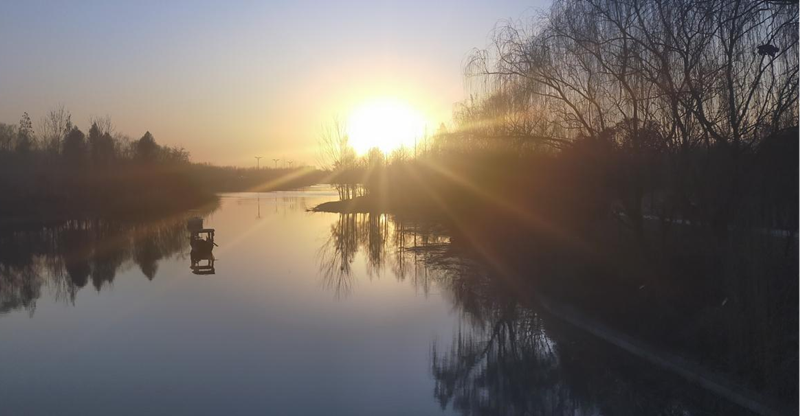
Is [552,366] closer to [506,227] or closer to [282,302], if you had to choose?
[282,302]

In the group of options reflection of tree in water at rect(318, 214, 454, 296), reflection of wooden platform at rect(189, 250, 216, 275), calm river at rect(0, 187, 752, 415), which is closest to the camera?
calm river at rect(0, 187, 752, 415)

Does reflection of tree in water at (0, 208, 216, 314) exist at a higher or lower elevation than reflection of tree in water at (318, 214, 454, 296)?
higher

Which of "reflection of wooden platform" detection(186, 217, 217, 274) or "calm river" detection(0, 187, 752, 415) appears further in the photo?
"reflection of wooden platform" detection(186, 217, 217, 274)

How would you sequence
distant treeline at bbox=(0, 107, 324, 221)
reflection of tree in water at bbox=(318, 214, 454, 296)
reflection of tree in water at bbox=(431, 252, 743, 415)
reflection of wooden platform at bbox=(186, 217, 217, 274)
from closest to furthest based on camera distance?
reflection of tree in water at bbox=(431, 252, 743, 415) < reflection of tree in water at bbox=(318, 214, 454, 296) < reflection of wooden platform at bbox=(186, 217, 217, 274) < distant treeline at bbox=(0, 107, 324, 221)

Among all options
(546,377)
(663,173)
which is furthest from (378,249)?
(546,377)

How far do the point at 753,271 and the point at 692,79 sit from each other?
6.63 metres

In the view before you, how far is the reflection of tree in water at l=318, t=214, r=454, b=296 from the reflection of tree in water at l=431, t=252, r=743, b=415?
6427 mm

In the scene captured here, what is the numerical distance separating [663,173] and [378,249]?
711 inches

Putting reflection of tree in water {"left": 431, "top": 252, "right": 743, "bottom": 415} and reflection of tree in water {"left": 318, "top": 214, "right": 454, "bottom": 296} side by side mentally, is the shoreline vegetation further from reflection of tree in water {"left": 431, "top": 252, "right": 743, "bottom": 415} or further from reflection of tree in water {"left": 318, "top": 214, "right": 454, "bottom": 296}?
reflection of tree in water {"left": 318, "top": 214, "right": 454, "bottom": 296}

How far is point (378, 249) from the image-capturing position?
3120 centimetres

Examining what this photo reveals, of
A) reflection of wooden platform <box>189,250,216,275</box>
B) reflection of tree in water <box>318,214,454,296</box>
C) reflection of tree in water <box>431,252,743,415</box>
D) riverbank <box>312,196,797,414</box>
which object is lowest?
reflection of tree in water <box>318,214,454,296</box>

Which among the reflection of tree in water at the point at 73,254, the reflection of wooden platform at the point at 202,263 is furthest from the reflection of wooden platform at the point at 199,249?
the reflection of tree in water at the point at 73,254

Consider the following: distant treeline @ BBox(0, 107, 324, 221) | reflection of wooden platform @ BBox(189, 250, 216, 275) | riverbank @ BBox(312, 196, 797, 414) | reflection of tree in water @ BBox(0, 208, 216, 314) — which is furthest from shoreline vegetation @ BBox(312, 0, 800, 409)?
distant treeline @ BBox(0, 107, 324, 221)

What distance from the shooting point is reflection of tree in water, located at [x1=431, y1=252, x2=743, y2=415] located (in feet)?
28.5
